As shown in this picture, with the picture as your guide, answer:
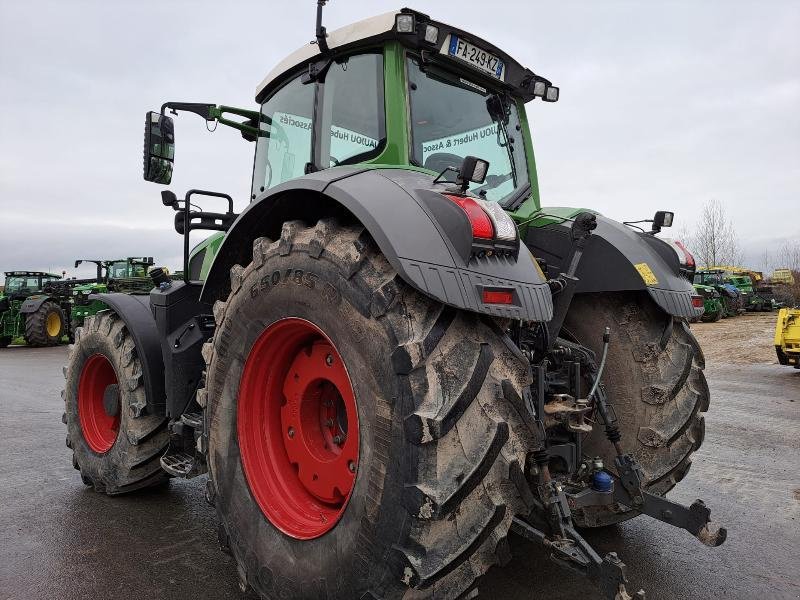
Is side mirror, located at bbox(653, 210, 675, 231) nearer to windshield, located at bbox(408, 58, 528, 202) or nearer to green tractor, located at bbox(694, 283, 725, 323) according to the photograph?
windshield, located at bbox(408, 58, 528, 202)

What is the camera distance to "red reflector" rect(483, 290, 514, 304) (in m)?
1.99

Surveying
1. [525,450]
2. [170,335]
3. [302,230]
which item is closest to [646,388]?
[525,450]

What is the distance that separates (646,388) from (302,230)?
193 centimetres

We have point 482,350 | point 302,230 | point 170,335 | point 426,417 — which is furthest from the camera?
point 170,335

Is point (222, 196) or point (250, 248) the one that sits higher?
point (222, 196)

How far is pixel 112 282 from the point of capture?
1975 centimetres

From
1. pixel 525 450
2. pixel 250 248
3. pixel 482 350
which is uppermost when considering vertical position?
pixel 250 248

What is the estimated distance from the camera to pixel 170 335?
369 cm

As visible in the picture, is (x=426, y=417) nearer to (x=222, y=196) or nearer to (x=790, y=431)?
(x=222, y=196)

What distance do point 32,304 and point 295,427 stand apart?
65.3ft

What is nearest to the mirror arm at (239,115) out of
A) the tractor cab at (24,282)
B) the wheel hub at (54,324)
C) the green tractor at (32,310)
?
the green tractor at (32,310)

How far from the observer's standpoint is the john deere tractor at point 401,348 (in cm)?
193

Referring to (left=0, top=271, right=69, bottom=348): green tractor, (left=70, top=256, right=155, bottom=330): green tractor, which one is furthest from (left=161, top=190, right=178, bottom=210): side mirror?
(left=0, top=271, right=69, bottom=348): green tractor

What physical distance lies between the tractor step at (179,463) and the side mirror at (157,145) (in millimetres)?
1770
